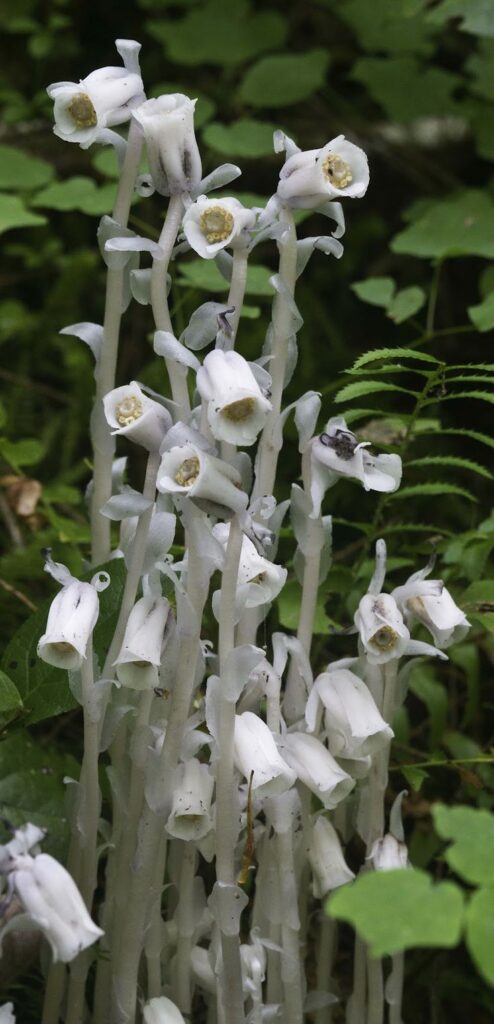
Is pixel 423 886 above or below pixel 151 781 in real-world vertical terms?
above

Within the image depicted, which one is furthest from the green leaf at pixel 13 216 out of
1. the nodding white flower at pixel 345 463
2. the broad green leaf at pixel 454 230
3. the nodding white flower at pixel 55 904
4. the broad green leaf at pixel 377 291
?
the nodding white flower at pixel 55 904

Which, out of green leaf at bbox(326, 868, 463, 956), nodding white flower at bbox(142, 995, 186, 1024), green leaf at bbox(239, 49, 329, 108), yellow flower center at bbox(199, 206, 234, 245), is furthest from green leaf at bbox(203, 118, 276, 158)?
green leaf at bbox(326, 868, 463, 956)

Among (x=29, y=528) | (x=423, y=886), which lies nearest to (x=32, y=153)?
(x=29, y=528)

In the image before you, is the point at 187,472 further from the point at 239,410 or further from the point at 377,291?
the point at 377,291

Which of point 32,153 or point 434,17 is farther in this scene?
point 32,153

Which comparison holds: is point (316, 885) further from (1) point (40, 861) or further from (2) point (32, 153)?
(2) point (32, 153)

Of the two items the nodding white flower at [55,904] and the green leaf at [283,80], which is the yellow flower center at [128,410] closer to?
the nodding white flower at [55,904]
